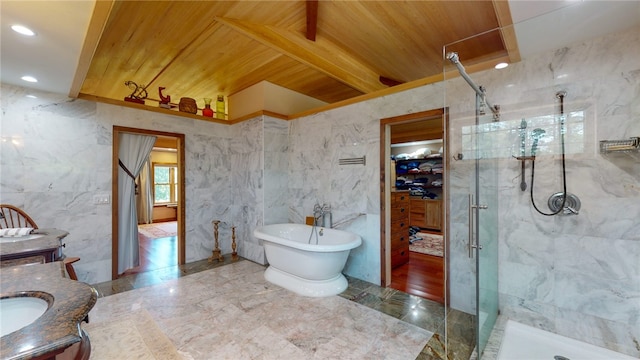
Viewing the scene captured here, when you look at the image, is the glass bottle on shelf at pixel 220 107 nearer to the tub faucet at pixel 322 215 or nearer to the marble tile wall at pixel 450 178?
the marble tile wall at pixel 450 178

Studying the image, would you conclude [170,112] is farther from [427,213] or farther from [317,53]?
[427,213]

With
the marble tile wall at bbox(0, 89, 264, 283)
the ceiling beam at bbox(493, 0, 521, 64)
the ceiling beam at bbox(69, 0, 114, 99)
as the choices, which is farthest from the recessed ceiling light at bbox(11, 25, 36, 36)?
the ceiling beam at bbox(493, 0, 521, 64)

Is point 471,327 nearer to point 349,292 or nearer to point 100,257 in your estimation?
point 349,292

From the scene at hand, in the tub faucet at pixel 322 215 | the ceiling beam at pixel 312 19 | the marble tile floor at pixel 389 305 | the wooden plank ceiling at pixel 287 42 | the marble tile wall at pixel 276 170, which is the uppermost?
the ceiling beam at pixel 312 19

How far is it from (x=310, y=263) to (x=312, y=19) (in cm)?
265

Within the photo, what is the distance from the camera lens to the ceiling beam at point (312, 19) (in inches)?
103

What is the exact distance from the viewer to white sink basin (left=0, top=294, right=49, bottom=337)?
954 millimetres

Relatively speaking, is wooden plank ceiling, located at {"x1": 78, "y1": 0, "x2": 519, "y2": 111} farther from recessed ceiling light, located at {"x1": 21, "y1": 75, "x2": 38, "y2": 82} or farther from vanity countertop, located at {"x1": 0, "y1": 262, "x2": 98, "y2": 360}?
vanity countertop, located at {"x1": 0, "y1": 262, "x2": 98, "y2": 360}

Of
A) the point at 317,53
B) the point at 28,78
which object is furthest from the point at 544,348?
the point at 28,78

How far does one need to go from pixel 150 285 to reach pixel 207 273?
0.65 m

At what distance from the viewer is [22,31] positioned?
1712 mm

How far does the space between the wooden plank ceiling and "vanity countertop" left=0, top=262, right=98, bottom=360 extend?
4.78 ft

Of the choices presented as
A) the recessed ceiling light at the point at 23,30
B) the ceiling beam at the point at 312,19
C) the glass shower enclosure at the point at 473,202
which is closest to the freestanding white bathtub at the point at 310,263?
the glass shower enclosure at the point at 473,202

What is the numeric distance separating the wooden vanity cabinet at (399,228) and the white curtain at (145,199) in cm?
707
